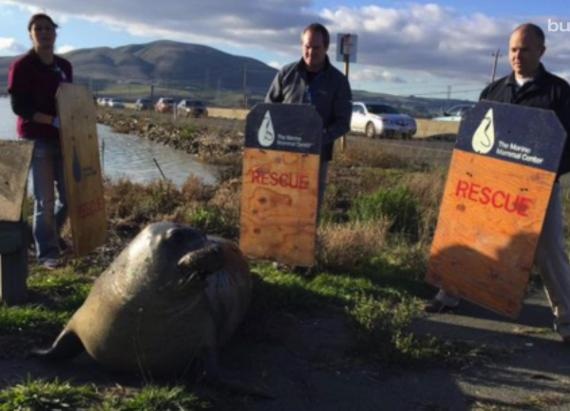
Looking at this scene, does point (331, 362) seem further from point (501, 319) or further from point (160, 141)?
point (160, 141)

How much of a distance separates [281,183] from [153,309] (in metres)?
2.88

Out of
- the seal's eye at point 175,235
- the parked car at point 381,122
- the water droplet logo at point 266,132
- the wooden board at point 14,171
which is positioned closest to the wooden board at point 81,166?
the wooden board at point 14,171

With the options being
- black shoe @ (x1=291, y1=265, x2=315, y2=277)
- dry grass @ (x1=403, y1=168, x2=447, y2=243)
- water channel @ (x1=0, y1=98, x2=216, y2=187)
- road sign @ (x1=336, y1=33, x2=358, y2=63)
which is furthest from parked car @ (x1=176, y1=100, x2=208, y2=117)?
black shoe @ (x1=291, y1=265, x2=315, y2=277)

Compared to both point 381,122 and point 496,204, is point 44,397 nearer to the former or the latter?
point 496,204

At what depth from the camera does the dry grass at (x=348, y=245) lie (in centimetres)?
709

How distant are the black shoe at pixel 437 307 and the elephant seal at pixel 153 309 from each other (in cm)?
230

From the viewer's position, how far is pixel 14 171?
5.88m

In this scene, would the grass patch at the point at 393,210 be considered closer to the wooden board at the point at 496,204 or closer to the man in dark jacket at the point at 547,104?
the wooden board at the point at 496,204

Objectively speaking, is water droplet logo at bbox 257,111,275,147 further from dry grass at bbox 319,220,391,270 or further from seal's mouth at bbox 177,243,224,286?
seal's mouth at bbox 177,243,224,286

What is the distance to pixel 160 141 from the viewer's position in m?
29.5

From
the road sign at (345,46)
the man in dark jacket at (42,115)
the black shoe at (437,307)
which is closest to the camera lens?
the black shoe at (437,307)

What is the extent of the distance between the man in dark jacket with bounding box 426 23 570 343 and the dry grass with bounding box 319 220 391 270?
2070 millimetres

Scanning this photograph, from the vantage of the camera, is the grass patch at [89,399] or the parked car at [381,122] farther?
the parked car at [381,122]

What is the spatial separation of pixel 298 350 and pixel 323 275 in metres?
1.75
